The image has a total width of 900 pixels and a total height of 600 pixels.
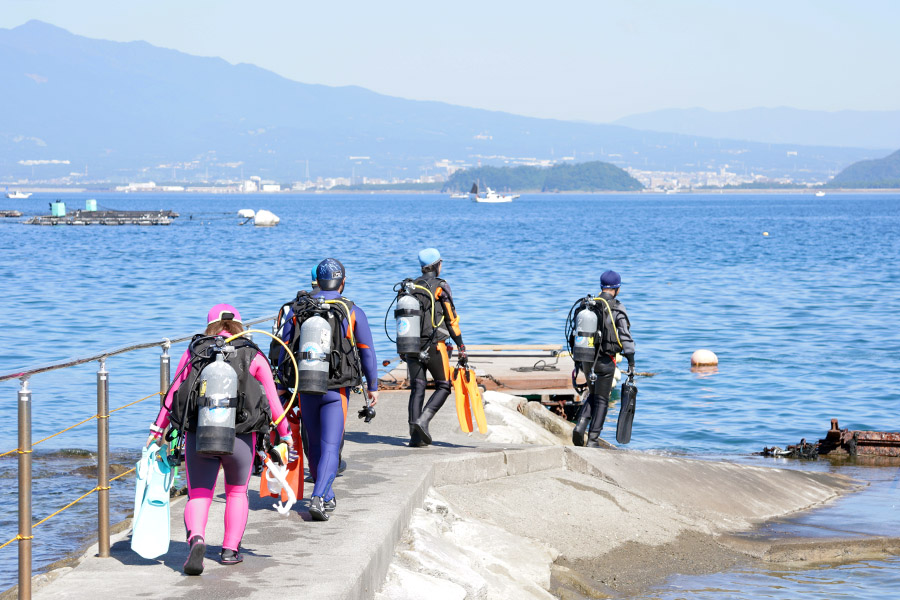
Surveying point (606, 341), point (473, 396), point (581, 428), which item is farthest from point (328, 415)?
point (581, 428)

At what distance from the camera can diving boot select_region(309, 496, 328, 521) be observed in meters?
7.44

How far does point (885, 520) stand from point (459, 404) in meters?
4.68

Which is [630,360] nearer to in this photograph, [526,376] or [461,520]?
[461,520]

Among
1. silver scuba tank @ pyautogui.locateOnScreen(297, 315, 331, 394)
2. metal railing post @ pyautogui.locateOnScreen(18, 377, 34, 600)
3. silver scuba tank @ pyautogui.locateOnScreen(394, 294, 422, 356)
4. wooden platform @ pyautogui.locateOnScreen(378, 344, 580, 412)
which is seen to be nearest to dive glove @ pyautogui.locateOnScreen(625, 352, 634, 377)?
silver scuba tank @ pyautogui.locateOnScreen(394, 294, 422, 356)

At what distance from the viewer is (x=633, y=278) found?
156 ft

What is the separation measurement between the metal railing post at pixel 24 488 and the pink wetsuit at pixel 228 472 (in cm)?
71

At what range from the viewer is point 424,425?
1055 cm

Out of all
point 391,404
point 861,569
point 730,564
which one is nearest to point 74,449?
point 391,404

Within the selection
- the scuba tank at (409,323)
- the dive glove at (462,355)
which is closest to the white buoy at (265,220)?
the dive glove at (462,355)

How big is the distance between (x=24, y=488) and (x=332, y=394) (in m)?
2.42

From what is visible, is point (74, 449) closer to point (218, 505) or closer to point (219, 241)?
point (218, 505)

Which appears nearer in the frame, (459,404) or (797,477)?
(459,404)

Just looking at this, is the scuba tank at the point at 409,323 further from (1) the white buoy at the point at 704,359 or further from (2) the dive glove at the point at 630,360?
(1) the white buoy at the point at 704,359

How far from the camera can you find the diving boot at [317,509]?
7441mm
